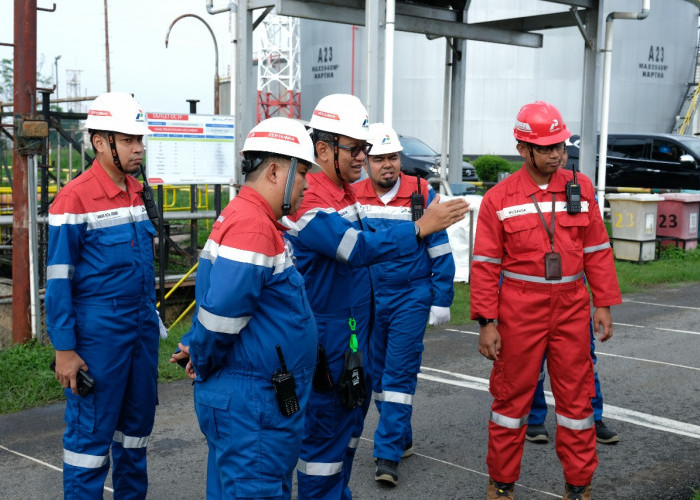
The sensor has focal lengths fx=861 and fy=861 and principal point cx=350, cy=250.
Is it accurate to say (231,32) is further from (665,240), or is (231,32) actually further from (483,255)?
(665,240)

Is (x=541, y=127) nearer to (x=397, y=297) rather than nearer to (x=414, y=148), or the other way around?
(x=397, y=297)

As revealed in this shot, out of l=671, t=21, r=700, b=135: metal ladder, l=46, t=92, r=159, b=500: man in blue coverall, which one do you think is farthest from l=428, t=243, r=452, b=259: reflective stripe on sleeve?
l=671, t=21, r=700, b=135: metal ladder

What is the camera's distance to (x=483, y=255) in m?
4.69

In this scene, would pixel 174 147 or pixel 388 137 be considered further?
pixel 174 147

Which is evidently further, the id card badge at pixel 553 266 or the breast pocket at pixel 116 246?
the id card badge at pixel 553 266

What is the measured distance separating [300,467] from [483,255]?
1.50 meters

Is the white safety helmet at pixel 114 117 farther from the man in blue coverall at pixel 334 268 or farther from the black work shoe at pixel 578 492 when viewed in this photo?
the black work shoe at pixel 578 492

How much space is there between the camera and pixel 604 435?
230 inches

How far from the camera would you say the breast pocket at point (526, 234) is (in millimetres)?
4598

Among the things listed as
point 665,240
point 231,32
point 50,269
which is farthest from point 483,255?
point 665,240

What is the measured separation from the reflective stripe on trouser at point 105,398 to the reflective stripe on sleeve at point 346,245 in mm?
1201

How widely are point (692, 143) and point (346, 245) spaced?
20840 mm

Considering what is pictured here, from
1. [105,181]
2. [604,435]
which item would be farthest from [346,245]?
[604,435]

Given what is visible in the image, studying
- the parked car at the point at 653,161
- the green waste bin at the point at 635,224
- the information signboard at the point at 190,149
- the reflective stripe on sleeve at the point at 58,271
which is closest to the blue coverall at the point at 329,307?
the reflective stripe on sleeve at the point at 58,271
